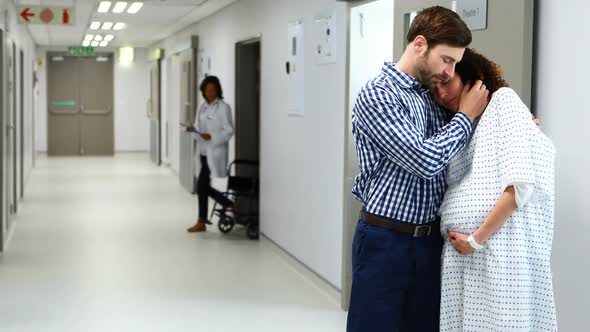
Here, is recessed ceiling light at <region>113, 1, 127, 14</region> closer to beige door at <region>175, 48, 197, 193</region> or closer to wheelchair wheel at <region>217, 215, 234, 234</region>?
beige door at <region>175, 48, 197, 193</region>

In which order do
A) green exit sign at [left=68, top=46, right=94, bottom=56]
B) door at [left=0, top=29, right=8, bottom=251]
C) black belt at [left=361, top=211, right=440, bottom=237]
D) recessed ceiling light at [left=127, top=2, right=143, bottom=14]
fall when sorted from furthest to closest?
green exit sign at [left=68, top=46, right=94, bottom=56] < recessed ceiling light at [left=127, top=2, right=143, bottom=14] < door at [left=0, top=29, right=8, bottom=251] < black belt at [left=361, top=211, right=440, bottom=237]

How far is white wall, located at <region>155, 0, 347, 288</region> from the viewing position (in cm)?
589

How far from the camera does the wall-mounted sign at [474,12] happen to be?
3402 millimetres

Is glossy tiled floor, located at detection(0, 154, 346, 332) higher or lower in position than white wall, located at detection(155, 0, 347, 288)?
lower

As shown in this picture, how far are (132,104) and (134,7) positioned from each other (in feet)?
36.4

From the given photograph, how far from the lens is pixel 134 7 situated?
10609 mm

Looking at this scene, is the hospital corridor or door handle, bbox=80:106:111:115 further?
door handle, bbox=80:106:111:115

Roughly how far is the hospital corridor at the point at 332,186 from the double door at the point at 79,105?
17.1 feet

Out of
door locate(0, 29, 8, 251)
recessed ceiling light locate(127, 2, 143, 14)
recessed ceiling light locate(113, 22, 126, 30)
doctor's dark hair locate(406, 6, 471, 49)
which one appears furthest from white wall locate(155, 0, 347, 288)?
recessed ceiling light locate(113, 22, 126, 30)

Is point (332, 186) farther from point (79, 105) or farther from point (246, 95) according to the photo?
point (79, 105)

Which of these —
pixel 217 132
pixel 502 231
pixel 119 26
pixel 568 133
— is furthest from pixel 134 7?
pixel 502 231

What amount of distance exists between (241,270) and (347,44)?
230cm

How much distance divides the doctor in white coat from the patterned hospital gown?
6302 mm

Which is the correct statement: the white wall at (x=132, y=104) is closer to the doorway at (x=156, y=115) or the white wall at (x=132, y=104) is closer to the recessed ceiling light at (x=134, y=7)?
the doorway at (x=156, y=115)
